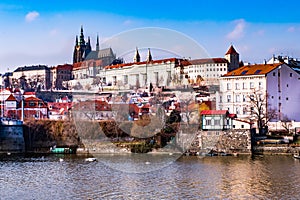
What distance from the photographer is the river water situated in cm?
1517

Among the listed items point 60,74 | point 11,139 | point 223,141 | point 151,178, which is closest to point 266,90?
point 223,141

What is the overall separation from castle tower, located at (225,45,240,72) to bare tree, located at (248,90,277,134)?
1781 centimetres

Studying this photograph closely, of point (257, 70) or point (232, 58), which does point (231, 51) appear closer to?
point (232, 58)

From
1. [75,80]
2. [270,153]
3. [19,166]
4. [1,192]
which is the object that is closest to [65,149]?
[19,166]

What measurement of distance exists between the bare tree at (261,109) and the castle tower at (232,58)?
1781cm

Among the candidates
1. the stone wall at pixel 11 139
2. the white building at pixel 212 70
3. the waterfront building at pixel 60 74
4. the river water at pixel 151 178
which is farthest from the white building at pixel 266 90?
the waterfront building at pixel 60 74

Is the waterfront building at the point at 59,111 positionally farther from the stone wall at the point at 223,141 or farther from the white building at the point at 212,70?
the stone wall at the point at 223,141

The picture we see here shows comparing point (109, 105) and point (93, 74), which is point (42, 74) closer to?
point (93, 74)

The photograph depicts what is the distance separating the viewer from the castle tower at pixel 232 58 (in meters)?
51.5

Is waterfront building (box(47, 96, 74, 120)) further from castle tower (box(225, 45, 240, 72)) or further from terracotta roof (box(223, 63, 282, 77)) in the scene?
castle tower (box(225, 45, 240, 72))

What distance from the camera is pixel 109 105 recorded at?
118ft

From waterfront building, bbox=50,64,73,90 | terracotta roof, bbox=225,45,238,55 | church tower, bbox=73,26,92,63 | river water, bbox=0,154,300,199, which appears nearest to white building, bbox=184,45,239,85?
terracotta roof, bbox=225,45,238,55

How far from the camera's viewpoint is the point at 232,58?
52.2m

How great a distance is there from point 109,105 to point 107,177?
58.3ft
